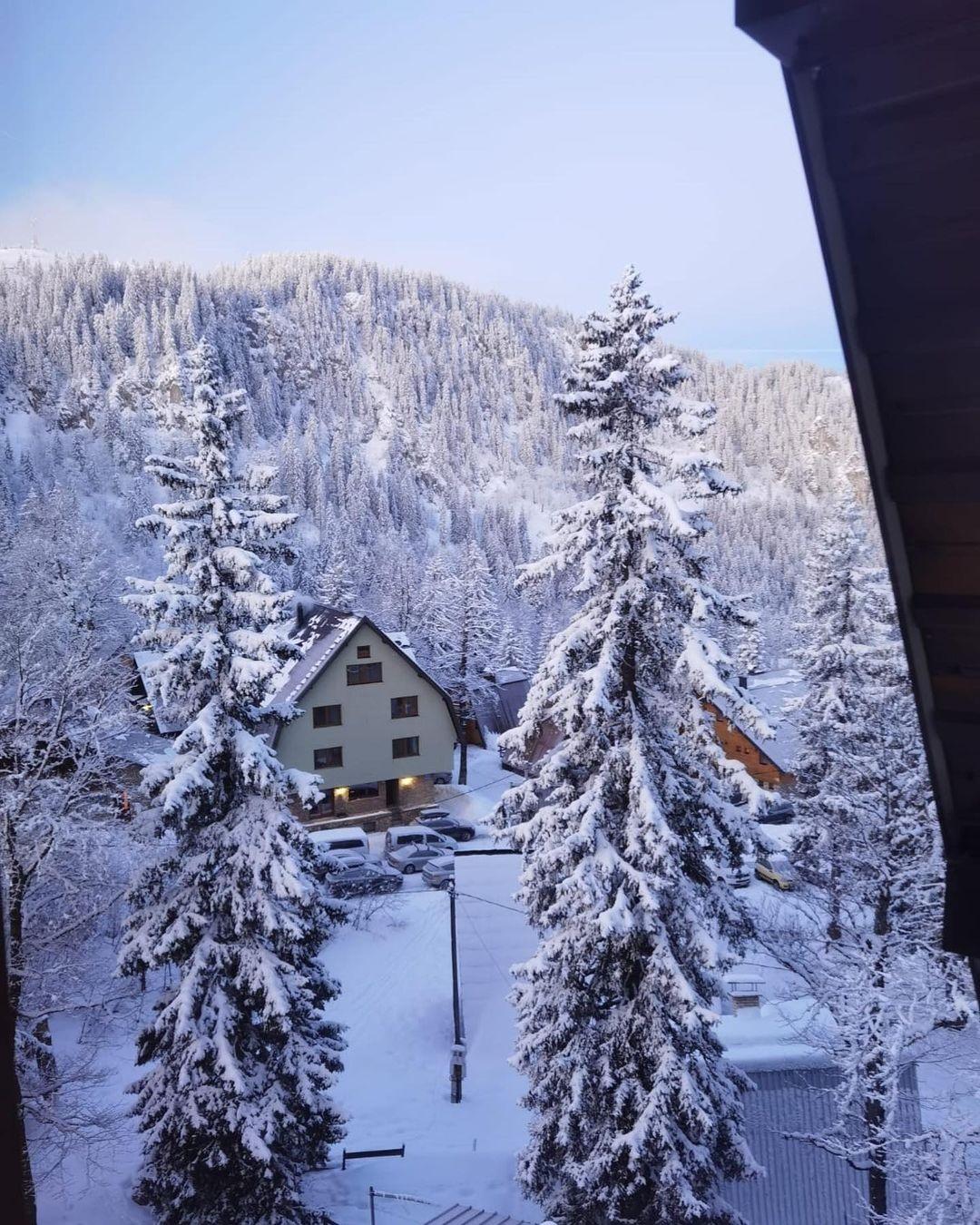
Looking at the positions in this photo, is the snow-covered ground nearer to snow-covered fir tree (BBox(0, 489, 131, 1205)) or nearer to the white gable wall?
snow-covered fir tree (BBox(0, 489, 131, 1205))

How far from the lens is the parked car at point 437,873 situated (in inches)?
851

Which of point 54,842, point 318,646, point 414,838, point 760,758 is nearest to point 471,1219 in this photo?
point 54,842

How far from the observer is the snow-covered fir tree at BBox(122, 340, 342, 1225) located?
8.65 m

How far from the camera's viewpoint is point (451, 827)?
83.5 ft

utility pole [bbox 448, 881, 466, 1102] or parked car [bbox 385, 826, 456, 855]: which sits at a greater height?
parked car [bbox 385, 826, 456, 855]

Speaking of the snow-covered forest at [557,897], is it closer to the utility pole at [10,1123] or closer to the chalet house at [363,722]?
the utility pole at [10,1123]

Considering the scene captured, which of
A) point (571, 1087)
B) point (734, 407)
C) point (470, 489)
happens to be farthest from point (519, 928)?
point (734, 407)

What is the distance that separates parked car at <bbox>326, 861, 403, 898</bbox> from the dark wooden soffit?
20259 millimetres

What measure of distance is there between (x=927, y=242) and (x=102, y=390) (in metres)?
131

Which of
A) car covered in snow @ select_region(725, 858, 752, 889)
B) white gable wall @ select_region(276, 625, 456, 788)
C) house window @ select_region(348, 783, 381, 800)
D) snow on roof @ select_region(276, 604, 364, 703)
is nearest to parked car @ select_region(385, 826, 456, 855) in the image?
white gable wall @ select_region(276, 625, 456, 788)

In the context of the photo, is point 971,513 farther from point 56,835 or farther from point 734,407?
point 734,407

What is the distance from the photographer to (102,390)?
115750 millimetres

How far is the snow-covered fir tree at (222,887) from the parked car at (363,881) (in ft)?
35.2

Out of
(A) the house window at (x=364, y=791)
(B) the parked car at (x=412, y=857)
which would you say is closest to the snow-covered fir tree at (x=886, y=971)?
(B) the parked car at (x=412, y=857)
